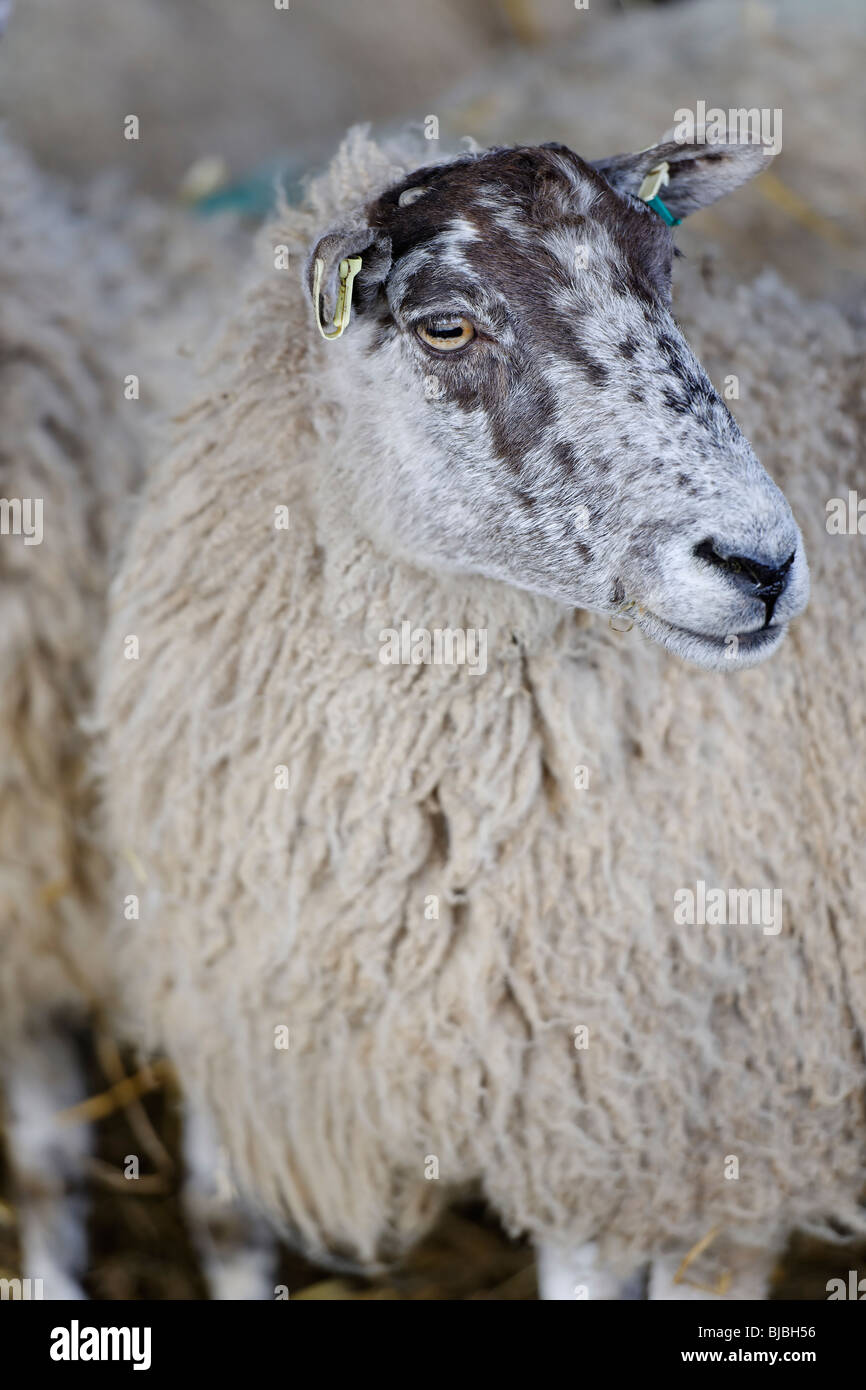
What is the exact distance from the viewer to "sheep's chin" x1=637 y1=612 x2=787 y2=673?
64.2 inches

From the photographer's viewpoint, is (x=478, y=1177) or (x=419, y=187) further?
(x=478, y=1177)

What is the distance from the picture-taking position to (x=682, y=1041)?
207 cm

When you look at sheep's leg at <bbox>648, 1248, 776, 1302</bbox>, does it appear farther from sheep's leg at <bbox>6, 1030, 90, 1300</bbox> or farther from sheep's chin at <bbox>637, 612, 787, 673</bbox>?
sheep's leg at <bbox>6, 1030, 90, 1300</bbox>

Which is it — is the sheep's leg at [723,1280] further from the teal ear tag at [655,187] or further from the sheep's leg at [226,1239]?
the teal ear tag at [655,187]

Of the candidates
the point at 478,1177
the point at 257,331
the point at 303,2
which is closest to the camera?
the point at 257,331

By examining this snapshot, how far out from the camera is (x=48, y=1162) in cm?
305

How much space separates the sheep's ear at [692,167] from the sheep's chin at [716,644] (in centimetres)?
65

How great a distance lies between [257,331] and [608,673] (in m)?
0.83

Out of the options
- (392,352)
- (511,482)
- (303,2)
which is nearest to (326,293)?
(392,352)

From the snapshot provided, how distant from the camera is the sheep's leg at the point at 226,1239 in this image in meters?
2.96

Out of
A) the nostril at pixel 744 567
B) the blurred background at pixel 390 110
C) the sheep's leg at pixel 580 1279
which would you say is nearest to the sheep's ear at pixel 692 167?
the blurred background at pixel 390 110

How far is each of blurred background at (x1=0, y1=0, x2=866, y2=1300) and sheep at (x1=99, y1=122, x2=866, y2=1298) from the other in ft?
1.45

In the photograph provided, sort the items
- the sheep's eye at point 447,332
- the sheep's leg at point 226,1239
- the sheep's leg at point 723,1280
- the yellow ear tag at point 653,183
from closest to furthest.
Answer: the sheep's eye at point 447,332 < the yellow ear tag at point 653,183 < the sheep's leg at point 723,1280 < the sheep's leg at point 226,1239
